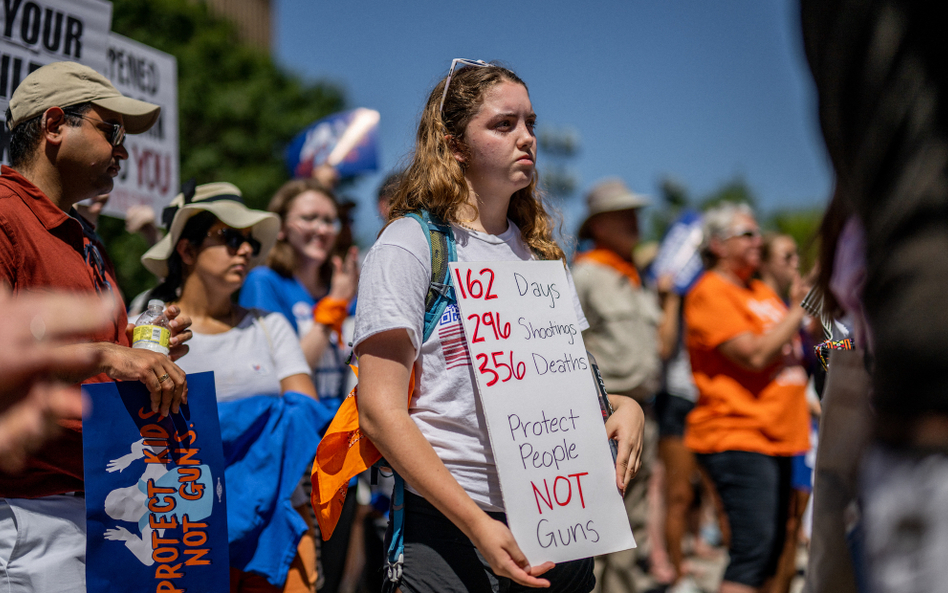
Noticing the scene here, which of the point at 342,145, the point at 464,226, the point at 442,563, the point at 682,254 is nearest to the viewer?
the point at 442,563

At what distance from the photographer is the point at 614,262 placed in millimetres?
4934

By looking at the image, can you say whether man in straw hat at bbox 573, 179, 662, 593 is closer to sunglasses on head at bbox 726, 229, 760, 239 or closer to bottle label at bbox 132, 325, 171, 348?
sunglasses on head at bbox 726, 229, 760, 239

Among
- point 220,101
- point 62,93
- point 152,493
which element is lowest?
point 152,493

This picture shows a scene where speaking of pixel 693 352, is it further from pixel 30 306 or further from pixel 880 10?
pixel 30 306

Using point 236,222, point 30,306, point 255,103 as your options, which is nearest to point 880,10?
point 30,306

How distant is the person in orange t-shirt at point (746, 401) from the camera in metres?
3.89

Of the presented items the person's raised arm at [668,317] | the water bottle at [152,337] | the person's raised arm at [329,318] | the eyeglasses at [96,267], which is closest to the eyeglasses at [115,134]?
the eyeglasses at [96,267]

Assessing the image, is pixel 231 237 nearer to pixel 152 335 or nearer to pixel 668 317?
pixel 152 335

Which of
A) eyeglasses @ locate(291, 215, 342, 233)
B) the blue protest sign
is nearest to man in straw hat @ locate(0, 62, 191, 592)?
eyeglasses @ locate(291, 215, 342, 233)

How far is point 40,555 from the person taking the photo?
6.81ft

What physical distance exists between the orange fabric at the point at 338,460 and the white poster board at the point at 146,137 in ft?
7.69

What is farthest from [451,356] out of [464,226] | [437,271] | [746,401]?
[746,401]

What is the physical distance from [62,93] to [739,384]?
3.43 metres

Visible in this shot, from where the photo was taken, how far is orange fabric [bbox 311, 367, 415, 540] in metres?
1.96
